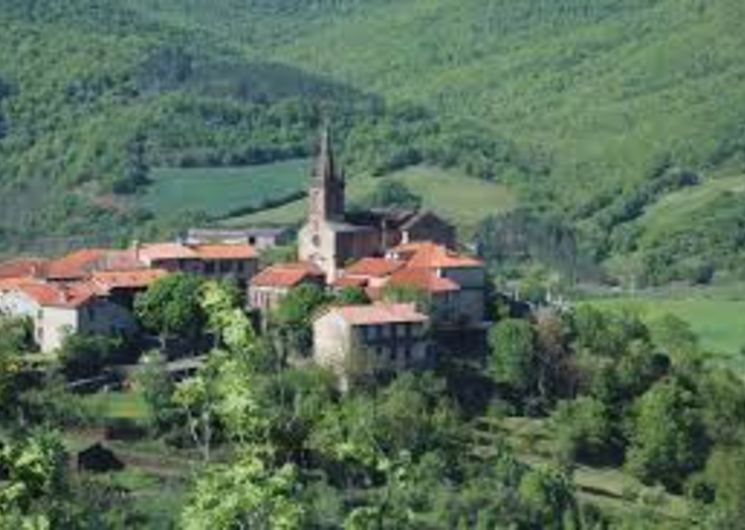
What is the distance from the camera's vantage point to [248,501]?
13852 millimetres

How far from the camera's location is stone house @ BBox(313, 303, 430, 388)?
53.6 metres

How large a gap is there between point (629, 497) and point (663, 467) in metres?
2.36

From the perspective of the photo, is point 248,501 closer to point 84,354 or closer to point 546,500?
point 546,500

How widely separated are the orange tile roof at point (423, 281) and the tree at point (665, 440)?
6.50m

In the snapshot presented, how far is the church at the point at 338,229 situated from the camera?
6200cm

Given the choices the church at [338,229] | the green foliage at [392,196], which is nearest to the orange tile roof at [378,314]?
the church at [338,229]

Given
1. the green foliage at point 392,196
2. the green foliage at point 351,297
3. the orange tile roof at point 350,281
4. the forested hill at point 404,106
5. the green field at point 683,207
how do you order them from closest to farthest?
the green foliage at point 351,297 < the orange tile roof at point 350,281 < the green foliage at point 392,196 < the green field at point 683,207 < the forested hill at point 404,106

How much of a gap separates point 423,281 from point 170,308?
7.67m

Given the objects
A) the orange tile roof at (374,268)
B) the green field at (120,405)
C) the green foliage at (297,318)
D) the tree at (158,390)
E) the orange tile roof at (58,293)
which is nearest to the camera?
the tree at (158,390)

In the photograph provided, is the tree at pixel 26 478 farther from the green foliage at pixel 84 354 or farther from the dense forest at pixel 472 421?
the green foliage at pixel 84 354

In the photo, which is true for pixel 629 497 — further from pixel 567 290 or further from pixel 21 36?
pixel 21 36

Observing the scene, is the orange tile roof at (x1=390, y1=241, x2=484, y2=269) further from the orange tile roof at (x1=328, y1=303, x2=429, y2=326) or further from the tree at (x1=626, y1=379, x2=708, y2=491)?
the tree at (x1=626, y1=379, x2=708, y2=491)

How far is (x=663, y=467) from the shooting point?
181 feet

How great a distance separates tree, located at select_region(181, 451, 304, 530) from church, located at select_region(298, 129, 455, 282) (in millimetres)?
46981
